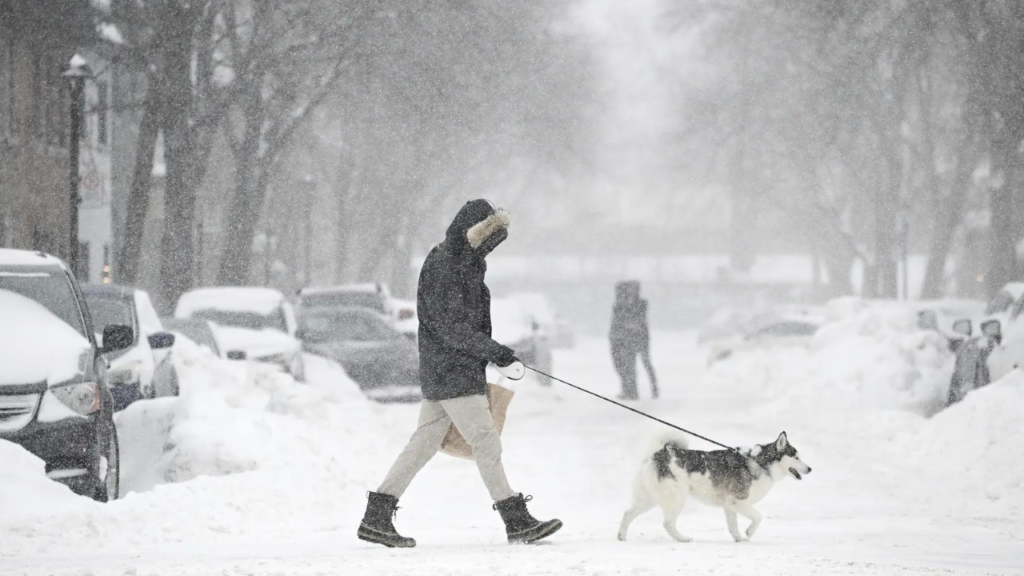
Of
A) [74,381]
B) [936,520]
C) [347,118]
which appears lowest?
[936,520]

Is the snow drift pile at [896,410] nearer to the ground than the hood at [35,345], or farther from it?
nearer to the ground

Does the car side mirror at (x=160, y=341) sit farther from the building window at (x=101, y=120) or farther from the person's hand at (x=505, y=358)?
the building window at (x=101, y=120)

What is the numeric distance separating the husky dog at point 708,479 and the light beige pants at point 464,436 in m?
0.94

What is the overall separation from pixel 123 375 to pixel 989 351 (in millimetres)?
9011

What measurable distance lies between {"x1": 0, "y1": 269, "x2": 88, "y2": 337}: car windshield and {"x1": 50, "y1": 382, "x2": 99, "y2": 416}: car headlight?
0.94m

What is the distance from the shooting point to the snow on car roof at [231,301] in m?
21.8

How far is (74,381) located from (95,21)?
23393mm

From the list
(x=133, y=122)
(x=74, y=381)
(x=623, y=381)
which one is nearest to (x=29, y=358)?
(x=74, y=381)

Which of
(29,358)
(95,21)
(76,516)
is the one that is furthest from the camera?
(95,21)

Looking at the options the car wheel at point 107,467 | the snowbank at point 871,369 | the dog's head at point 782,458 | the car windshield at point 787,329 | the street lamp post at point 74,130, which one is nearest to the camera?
the dog's head at point 782,458

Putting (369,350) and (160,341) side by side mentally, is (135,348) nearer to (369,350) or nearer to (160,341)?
(160,341)

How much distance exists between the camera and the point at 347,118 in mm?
38938

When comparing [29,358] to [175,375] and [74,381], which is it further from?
[175,375]

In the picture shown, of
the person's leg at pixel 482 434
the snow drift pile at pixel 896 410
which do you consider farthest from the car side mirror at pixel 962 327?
the person's leg at pixel 482 434
